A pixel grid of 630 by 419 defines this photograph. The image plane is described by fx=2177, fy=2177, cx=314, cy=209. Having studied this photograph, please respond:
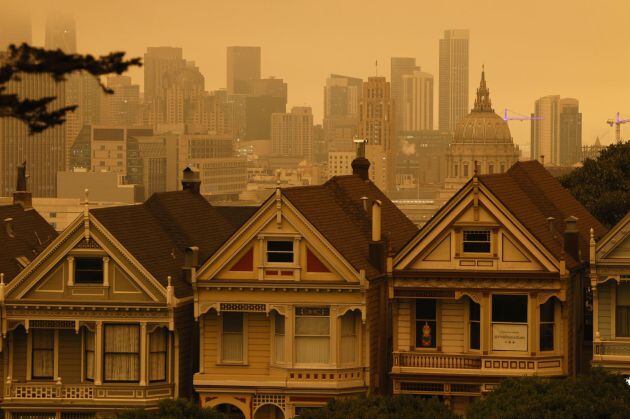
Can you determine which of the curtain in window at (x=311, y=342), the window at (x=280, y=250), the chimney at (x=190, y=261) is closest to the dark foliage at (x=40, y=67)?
the window at (x=280, y=250)

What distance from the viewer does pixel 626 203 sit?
61344 mm

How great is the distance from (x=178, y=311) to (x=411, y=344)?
4500 mm

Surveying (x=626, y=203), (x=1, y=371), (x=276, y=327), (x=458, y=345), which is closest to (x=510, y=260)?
(x=458, y=345)

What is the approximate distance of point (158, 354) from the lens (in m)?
41.6

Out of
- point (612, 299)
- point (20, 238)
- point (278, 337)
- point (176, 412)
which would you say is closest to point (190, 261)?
point (278, 337)

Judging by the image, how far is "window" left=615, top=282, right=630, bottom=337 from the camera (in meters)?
41.0

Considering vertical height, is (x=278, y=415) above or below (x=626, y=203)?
below

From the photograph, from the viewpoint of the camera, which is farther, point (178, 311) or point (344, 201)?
point (344, 201)

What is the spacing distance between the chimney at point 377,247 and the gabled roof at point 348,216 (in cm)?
16

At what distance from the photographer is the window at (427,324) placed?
137ft

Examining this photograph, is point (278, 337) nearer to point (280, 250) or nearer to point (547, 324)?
point (280, 250)

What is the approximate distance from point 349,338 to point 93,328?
4886mm

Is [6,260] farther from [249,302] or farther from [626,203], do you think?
[626,203]

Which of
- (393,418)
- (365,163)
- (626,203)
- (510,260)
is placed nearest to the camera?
(393,418)
